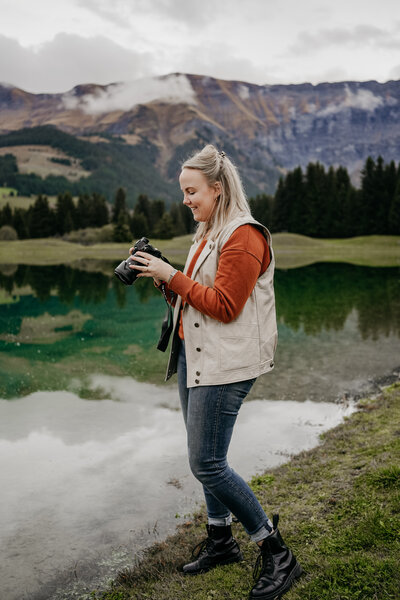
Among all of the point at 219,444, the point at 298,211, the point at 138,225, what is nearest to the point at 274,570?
the point at 219,444

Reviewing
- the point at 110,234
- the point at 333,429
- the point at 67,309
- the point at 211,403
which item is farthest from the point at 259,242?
the point at 110,234

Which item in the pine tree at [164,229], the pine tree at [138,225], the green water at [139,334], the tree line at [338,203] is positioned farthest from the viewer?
the pine tree at [138,225]

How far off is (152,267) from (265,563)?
2.37 m

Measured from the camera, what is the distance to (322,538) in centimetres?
433

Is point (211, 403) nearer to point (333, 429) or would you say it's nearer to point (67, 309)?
point (333, 429)

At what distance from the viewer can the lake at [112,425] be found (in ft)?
17.0

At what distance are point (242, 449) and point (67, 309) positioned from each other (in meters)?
16.6

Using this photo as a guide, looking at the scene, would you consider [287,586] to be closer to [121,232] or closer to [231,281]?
[231,281]

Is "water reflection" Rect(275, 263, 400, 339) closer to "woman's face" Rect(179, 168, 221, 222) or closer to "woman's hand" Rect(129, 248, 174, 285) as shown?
"woman's face" Rect(179, 168, 221, 222)

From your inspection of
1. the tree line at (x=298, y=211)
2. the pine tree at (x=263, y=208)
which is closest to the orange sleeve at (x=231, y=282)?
the tree line at (x=298, y=211)

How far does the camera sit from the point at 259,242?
353cm

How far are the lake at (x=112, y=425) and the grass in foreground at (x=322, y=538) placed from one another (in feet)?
1.73

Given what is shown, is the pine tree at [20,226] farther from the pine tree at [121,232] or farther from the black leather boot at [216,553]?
the black leather boot at [216,553]

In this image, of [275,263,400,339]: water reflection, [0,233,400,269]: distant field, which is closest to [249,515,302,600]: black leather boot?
[275,263,400,339]: water reflection
